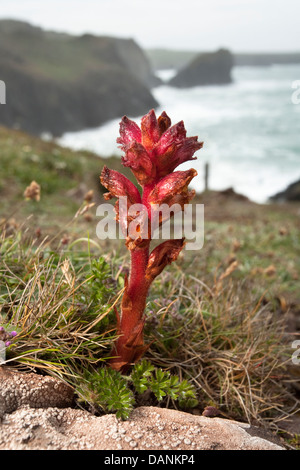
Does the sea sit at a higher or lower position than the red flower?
higher

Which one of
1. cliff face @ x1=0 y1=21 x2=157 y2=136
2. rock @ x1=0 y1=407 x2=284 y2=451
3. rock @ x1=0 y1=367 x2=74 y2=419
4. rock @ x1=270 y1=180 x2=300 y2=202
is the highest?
cliff face @ x1=0 y1=21 x2=157 y2=136

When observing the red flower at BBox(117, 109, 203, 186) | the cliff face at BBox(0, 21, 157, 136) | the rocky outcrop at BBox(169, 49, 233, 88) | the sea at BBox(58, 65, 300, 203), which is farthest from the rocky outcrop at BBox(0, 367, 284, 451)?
the rocky outcrop at BBox(169, 49, 233, 88)

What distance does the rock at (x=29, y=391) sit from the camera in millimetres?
1908

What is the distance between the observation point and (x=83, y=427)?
1.88 m

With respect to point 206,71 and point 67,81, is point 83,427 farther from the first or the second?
point 206,71

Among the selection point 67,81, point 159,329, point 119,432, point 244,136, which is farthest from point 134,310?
point 67,81

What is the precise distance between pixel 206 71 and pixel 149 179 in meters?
81.2

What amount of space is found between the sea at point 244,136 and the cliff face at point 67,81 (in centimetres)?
413

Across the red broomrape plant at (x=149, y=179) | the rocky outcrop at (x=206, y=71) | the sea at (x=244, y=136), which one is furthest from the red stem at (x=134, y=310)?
Result: the rocky outcrop at (x=206, y=71)

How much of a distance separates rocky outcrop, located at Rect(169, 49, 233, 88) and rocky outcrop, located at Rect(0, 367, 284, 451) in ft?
237

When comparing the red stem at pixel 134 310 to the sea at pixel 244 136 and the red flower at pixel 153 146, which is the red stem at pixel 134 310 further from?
the sea at pixel 244 136

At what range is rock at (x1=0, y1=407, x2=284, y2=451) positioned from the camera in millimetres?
1755

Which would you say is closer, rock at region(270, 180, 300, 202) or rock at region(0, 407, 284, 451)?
rock at region(0, 407, 284, 451)

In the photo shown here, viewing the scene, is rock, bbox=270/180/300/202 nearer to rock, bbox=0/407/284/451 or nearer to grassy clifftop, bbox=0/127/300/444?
Answer: grassy clifftop, bbox=0/127/300/444
